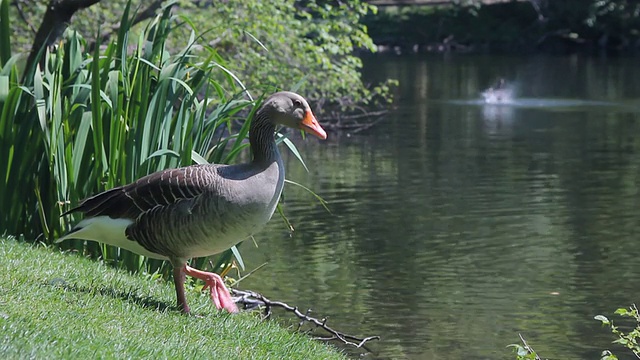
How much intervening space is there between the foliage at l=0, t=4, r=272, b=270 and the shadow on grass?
1.88m

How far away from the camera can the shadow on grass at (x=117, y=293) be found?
729cm

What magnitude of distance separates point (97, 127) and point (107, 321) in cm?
309

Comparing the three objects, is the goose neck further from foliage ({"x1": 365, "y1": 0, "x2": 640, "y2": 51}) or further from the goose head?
foliage ({"x1": 365, "y1": 0, "x2": 640, "y2": 51})

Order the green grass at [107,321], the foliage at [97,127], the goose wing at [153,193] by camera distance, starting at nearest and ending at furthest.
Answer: the green grass at [107,321]
the goose wing at [153,193]
the foliage at [97,127]

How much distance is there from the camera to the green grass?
18.8 feet

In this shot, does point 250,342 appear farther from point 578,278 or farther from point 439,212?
point 439,212

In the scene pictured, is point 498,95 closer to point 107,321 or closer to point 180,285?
point 180,285

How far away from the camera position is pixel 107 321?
6.51 metres

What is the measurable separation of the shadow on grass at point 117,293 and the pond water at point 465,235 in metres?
4.89

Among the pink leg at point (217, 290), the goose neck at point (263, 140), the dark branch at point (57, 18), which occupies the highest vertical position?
the dark branch at point (57, 18)

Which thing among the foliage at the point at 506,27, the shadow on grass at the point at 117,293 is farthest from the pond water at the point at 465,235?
the foliage at the point at 506,27

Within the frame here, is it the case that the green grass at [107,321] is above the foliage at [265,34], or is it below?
below

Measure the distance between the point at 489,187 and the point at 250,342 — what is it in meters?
16.9

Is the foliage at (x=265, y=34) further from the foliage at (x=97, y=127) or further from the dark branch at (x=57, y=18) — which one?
the foliage at (x=97, y=127)
